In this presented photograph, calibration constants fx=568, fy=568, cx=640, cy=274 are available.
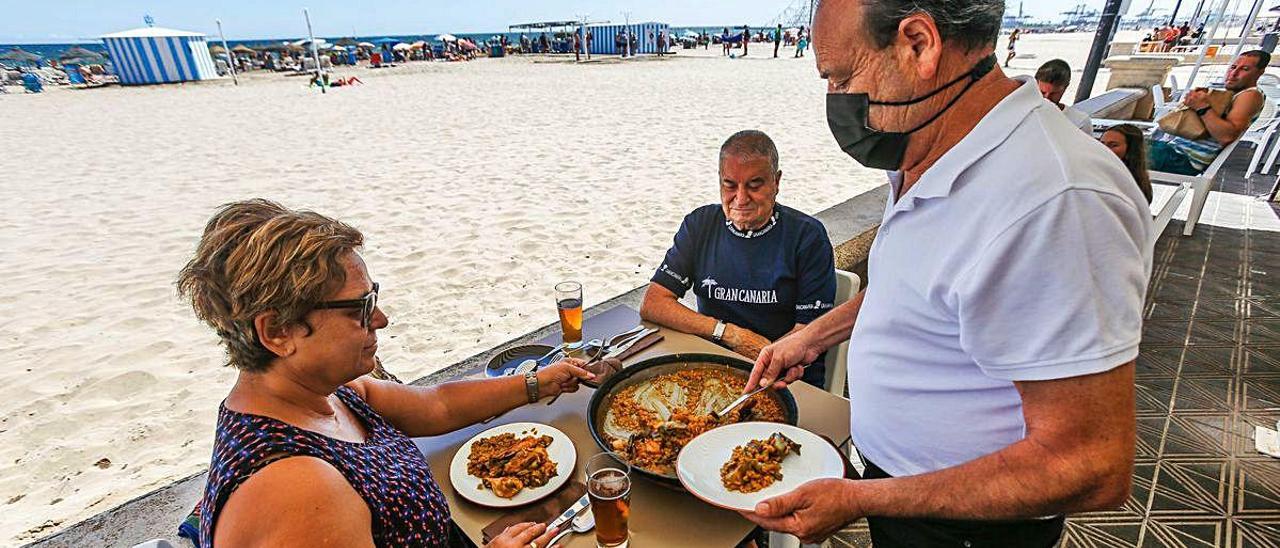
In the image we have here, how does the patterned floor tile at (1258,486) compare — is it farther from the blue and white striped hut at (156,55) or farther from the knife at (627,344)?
the blue and white striped hut at (156,55)

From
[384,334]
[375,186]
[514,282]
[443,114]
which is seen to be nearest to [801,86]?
[443,114]

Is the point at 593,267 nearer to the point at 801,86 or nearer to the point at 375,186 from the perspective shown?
the point at 375,186

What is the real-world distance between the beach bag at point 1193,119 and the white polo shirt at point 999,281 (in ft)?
22.2

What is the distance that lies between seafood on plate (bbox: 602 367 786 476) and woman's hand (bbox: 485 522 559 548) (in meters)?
0.29

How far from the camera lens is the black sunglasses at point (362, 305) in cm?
137

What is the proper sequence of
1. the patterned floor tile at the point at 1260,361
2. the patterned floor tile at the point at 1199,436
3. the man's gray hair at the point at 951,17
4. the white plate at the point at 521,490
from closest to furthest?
the man's gray hair at the point at 951,17
the white plate at the point at 521,490
the patterned floor tile at the point at 1199,436
the patterned floor tile at the point at 1260,361

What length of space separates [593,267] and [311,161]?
6.76 m

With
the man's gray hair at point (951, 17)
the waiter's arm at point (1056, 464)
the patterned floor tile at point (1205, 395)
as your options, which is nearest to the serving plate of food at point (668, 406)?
the waiter's arm at point (1056, 464)

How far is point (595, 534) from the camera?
1.35 metres

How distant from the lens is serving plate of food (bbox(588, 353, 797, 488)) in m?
1.57

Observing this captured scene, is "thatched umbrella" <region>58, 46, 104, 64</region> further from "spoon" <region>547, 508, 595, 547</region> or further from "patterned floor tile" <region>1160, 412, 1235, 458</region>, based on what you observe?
"patterned floor tile" <region>1160, 412, 1235, 458</region>

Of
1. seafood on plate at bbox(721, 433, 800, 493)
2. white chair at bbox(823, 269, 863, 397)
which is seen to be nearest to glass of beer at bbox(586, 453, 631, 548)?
seafood on plate at bbox(721, 433, 800, 493)

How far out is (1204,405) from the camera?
3305mm

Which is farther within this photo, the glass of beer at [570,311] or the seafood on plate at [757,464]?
the glass of beer at [570,311]
